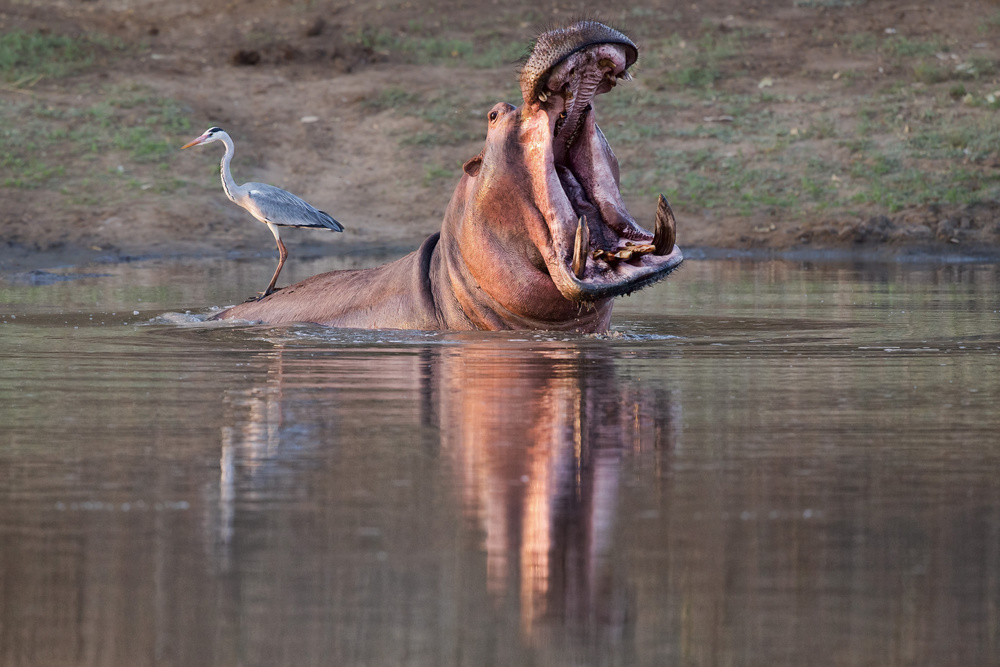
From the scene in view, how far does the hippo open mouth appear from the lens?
6395 millimetres

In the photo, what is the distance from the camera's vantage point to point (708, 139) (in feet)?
58.5

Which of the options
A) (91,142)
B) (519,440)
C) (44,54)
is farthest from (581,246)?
(44,54)

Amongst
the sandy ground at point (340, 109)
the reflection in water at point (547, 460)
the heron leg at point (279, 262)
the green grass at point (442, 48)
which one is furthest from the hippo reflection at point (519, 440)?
→ the green grass at point (442, 48)

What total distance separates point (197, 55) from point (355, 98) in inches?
112

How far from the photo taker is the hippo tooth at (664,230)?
6.31m

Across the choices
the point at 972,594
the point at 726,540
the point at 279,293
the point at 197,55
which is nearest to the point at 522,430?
the point at 726,540

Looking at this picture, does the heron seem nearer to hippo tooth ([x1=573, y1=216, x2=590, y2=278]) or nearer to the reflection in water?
the reflection in water

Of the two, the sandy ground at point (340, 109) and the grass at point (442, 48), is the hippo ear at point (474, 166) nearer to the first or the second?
the sandy ground at point (340, 109)

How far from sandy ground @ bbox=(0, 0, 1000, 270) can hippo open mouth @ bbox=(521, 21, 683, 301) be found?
879cm

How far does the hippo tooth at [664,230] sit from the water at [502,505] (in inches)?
19.4

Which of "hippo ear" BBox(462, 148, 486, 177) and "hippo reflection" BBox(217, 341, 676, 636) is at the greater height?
"hippo ear" BBox(462, 148, 486, 177)

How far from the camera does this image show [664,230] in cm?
635

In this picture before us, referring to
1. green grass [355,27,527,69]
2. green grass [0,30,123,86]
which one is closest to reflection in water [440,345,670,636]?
green grass [355,27,527,69]

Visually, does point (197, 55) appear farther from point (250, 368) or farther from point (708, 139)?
point (250, 368)
